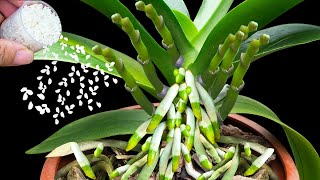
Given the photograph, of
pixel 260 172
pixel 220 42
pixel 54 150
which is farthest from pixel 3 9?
pixel 260 172

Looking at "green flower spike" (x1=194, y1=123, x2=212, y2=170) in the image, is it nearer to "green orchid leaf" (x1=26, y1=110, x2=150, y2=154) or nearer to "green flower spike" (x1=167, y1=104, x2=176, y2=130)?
"green flower spike" (x1=167, y1=104, x2=176, y2=130)

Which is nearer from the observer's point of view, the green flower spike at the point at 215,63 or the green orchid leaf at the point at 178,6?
the green flower spike at the point at 215,63

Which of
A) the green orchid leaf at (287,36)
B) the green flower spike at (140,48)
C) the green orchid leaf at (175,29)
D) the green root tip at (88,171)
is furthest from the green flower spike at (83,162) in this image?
the green orchid leaf at (287,36)

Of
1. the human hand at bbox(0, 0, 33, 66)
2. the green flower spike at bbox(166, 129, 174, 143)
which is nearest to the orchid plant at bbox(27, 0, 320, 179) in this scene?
the green flower spike at bbox(166, 129, 174, 143)

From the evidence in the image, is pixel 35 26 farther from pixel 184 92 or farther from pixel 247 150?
pixel 247 150

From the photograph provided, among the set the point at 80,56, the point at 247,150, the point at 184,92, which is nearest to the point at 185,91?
the point at 184,92

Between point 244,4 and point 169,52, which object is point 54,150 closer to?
point 169,52

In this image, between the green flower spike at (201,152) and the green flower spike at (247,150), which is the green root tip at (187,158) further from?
the green flower spike at (247,150)
